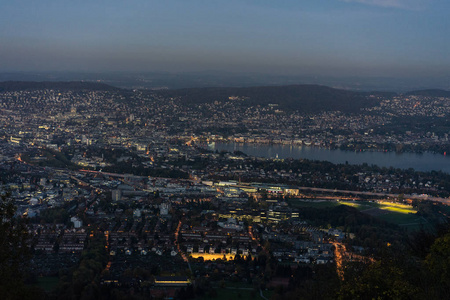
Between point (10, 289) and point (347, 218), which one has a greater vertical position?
point (10, 289)

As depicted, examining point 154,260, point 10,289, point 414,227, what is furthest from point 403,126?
point 10,289

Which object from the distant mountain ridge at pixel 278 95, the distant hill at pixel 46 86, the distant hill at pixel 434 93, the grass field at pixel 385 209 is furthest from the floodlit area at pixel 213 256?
the distant hill at pixel 434 93

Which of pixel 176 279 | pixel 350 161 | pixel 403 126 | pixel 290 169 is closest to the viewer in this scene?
pixel 176 279

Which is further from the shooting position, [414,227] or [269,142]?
[269,142]

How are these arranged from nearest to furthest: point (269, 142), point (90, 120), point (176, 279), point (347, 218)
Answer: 1. point (176, 279)
2. point (347, 218)
3. point (269, 142)
4. point (90, 120)

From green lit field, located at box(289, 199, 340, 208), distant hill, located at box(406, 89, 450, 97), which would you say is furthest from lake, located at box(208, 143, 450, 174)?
distant hill, located at box(406, 89, 450, 97)

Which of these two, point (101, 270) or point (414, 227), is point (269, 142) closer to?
point (414, 227)

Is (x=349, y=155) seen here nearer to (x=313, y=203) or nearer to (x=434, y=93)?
(x=313, y=203)

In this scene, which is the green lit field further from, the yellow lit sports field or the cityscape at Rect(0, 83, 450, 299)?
the yellow lit sports field
